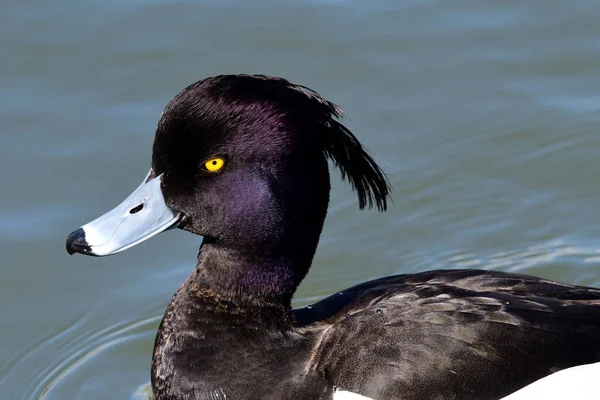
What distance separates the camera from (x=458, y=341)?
4855mm

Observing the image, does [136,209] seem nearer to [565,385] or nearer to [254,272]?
[254,272]

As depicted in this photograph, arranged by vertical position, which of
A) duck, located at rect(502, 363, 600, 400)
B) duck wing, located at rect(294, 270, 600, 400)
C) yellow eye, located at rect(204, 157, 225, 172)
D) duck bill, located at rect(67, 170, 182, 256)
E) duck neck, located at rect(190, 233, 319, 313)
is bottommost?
duck, located at rect(502, 363, 600, 400)

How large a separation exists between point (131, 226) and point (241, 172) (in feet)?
1.84

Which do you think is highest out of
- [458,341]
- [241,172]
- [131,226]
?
[241,172]

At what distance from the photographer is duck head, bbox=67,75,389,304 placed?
4.87 meters

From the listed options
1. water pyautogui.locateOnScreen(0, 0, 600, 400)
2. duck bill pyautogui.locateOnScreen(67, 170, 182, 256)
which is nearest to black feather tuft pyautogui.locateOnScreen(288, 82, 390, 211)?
duck bill pyautogui.locateOnScreen(67, 170, 182, 256)

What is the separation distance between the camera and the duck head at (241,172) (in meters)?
4.87

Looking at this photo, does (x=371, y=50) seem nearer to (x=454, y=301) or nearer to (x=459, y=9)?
(x=459, y=9)

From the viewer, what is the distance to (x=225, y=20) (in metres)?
8.41

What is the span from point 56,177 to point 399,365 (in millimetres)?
3214

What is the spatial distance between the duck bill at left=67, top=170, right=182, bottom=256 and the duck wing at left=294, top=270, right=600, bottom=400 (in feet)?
2.95

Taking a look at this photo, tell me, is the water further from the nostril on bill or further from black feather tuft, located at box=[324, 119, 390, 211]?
black feather tuft, located at box=[324, 119, 390, 211]

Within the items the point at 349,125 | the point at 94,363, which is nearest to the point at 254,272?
the point at 94,363

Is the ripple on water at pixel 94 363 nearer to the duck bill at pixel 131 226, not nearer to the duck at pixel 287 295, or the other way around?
the duck at pixel 287 295
